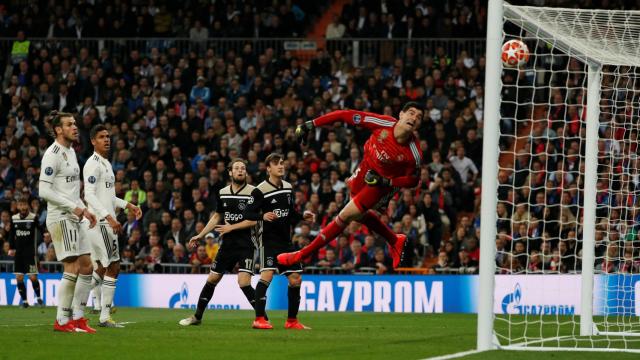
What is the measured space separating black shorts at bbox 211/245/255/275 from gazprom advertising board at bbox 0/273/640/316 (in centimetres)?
631

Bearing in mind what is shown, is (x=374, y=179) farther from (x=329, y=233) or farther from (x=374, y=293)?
(x=374, y=293)

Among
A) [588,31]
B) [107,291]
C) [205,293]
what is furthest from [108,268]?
[588,31]

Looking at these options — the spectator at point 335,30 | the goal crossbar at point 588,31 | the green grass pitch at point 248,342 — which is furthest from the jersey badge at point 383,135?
the spectator at point 335,30

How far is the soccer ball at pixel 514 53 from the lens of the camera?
12.9m

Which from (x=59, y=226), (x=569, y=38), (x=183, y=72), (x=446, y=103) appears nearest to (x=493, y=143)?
(x=569, y=38)

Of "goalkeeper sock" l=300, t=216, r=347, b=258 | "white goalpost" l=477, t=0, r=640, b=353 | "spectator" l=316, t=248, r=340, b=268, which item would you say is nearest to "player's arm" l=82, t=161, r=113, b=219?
"goalkeeper sock" l=300, t=216, r=347, b=258

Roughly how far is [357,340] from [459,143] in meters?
12.1

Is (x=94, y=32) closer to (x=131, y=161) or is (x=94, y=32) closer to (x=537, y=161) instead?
(x=131, y=161)

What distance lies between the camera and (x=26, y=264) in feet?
68.3

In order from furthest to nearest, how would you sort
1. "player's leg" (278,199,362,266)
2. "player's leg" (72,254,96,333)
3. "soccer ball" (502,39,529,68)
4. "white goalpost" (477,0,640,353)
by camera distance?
"soccer ball" (502,39,529,68) → "player's leg" (72,254,96,333) → "player's leg" (278,199,362,266) → "white goalpost" (477,0,640,353)

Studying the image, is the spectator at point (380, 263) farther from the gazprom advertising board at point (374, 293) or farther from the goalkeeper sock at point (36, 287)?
the goalkeeper sock at point (36, 287)

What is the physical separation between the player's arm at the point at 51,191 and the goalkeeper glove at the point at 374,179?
3188 mm

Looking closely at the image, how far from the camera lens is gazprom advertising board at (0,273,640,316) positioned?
1950 cm

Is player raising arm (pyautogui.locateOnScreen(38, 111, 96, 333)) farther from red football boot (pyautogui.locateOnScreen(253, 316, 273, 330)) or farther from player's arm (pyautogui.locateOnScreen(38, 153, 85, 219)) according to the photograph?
red football boot (pyautogui.locateOnScreen(253, 316, 273, 330))
